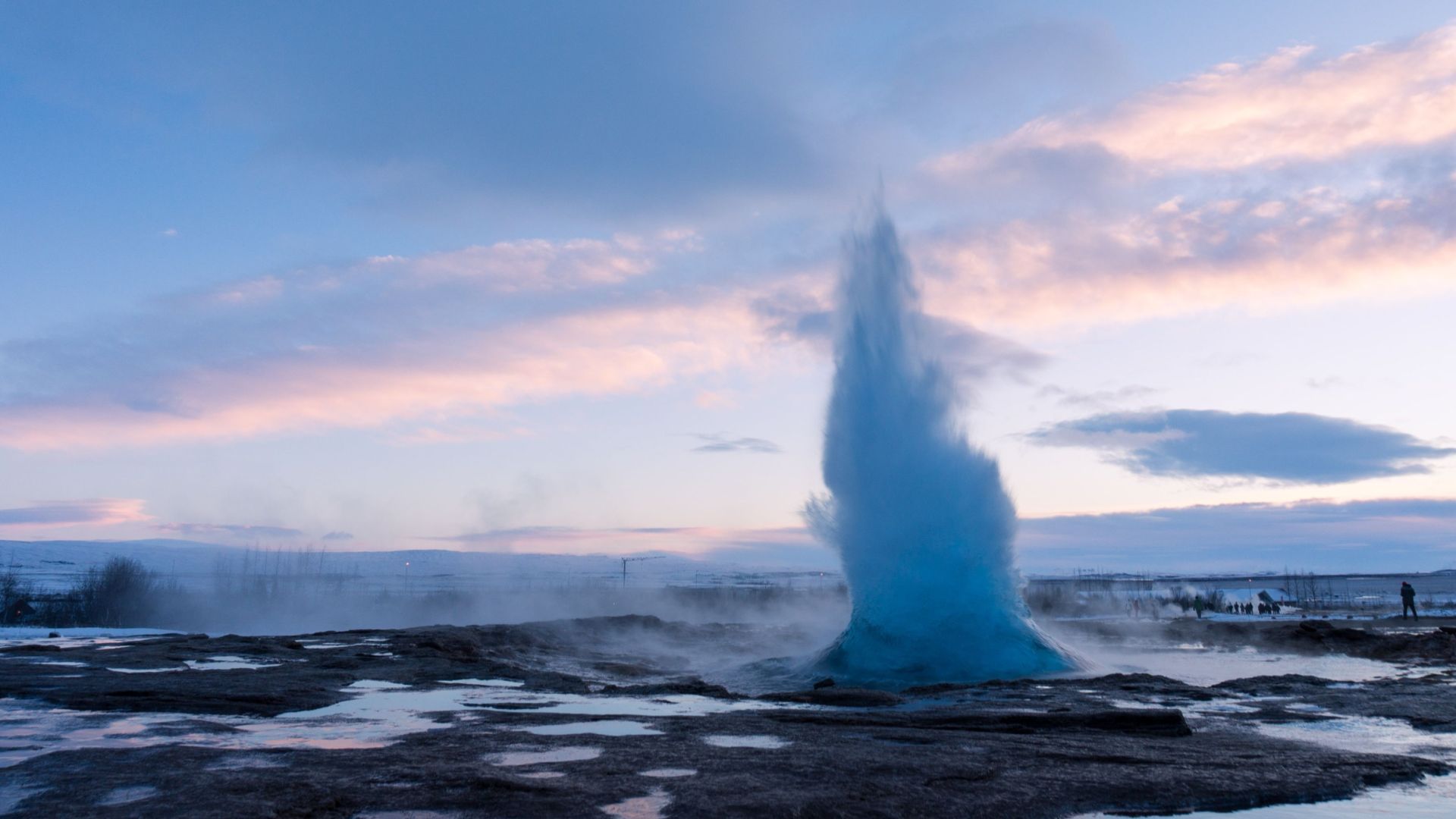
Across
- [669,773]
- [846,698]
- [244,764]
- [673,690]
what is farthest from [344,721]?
[846,698]

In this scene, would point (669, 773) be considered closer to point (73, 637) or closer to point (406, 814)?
point (406, 814)

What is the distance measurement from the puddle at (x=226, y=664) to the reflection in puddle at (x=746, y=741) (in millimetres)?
12527

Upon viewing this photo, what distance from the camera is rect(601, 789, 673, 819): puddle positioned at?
6.58 meters

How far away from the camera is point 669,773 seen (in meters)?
8.15

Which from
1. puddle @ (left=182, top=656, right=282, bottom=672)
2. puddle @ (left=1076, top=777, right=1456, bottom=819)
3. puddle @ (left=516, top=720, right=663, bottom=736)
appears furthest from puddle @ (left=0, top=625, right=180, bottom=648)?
puddle @ (left=1076, top=777, right=1456, bottom=819)

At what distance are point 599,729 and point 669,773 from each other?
3.22 metres

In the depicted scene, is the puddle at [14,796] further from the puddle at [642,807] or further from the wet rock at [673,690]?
the wet rock at [673,690]

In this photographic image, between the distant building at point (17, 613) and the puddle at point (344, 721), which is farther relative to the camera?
the distant building at point (17, 613)

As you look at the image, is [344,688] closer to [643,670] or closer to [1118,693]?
[643,670]

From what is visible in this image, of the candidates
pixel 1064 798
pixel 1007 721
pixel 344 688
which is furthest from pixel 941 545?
pixel 1064 798

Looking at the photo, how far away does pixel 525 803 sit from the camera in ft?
22.7

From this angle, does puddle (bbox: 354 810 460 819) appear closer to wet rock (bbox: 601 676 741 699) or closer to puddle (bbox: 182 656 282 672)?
wet rock (bbox: 601 676 741 699)

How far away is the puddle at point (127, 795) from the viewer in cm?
699

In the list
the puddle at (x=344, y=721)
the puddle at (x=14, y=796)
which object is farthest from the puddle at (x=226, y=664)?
the puddle at (x=14, y=796)
